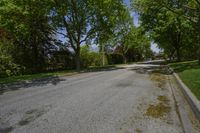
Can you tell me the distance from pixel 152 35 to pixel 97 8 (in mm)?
10444

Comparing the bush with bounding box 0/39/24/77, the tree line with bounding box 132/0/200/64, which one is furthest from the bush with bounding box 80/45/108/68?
the bush with bounding box 0/39/24/77

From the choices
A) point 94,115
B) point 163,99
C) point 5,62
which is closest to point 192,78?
point 163,99

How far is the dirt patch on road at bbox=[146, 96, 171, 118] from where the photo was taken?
6.26 m

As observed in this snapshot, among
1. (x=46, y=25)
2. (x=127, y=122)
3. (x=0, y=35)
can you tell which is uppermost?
(x=46, y=25)

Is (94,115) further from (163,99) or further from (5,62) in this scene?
(5,62)

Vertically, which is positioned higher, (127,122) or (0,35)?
(0,35)

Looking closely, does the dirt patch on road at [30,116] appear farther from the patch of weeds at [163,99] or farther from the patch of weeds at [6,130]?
the patch of weeds at [163,99]

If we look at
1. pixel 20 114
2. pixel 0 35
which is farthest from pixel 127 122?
pixel 0 35

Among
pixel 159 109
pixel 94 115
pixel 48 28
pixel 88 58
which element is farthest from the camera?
pixel 88 58

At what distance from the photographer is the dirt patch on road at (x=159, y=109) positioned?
6.26m

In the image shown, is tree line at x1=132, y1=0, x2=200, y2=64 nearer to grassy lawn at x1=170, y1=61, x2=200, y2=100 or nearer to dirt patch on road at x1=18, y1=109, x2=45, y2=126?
grassy lawn at x1=170, y1=61, x2=200, y2=100

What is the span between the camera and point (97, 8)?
27.8 m

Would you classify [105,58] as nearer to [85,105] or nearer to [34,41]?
[34,41]

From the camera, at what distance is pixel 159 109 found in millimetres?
6797
